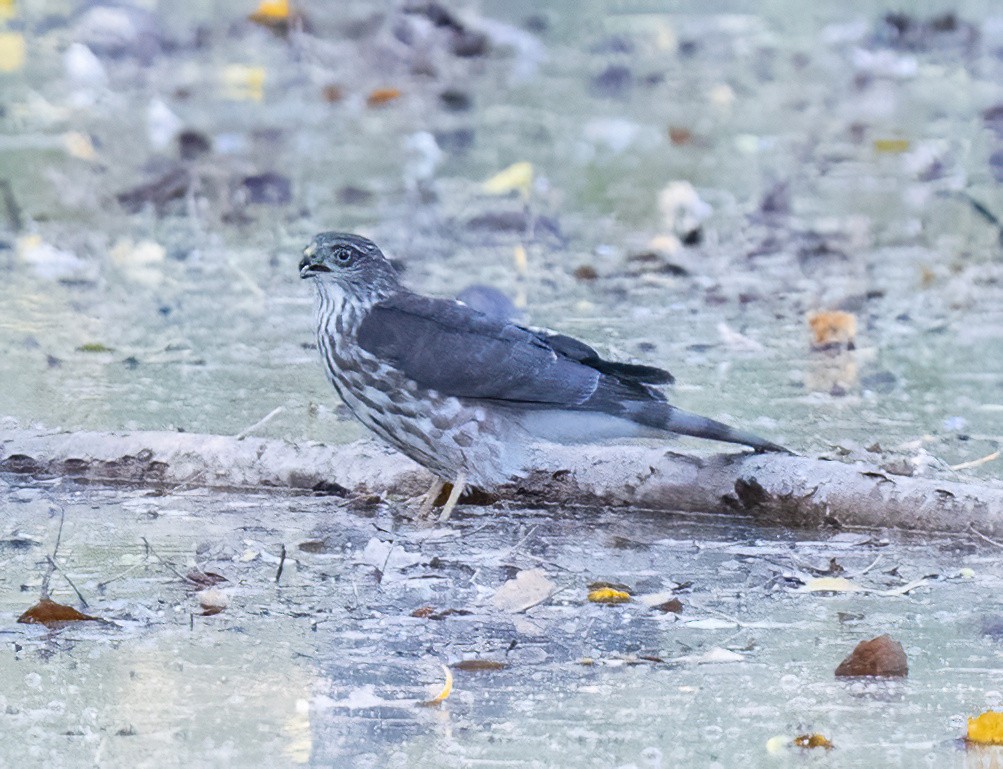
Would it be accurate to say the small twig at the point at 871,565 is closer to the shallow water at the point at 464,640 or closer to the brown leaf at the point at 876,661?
the shallow water at the point at 464,640

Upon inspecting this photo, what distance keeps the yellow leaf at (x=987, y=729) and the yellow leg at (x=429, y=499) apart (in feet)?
7.39

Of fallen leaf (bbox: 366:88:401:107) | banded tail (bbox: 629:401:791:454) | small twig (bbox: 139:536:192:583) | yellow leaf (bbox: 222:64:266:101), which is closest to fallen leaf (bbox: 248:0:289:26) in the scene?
yellow leaf (bbox: 222:64:266:101)

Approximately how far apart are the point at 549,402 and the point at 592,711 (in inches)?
73.6

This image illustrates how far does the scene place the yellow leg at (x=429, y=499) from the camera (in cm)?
576

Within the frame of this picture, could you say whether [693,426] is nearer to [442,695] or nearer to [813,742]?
[442,695]

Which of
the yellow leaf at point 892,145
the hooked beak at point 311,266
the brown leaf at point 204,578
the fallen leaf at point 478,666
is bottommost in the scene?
the yellow leaf at point 892,145

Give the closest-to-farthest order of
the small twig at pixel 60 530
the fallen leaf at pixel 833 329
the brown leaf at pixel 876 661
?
the brown leaf at pixel 876 661 → the small twig at pixel 60 530 → the fallen leaf at pixel 833 329

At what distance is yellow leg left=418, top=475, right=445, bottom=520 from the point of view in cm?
576

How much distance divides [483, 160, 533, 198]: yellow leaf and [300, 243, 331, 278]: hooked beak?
14.8 feet

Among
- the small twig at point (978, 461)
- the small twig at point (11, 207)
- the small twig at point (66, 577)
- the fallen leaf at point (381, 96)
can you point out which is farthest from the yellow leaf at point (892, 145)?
the small twig at point (66, 577)

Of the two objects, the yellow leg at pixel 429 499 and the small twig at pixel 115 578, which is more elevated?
the small twig at pixel 115 578

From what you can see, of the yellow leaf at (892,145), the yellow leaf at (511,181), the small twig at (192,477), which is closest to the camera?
the small twig at (192,477)

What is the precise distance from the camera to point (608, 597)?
4.81m

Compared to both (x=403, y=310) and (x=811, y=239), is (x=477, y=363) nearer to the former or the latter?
(x=403, y=310)
